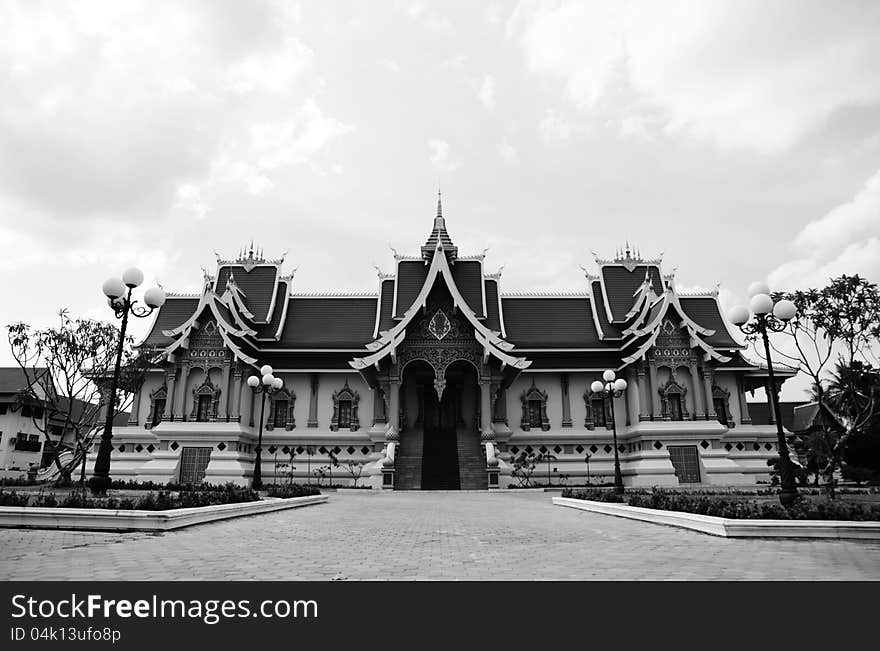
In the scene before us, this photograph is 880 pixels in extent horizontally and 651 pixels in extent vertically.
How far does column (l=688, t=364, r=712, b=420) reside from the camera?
2719cm

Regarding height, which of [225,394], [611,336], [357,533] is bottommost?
[357,533]

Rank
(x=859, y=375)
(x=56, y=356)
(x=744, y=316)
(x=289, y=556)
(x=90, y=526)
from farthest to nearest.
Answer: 1. (x=859, y=375)
2. (x=56, y=356)
3. (x=744, y=316)
4. (x=90, y=526)
5. (x=289, y=556)

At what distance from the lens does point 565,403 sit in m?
29.1

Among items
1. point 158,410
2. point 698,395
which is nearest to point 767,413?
point 698,395

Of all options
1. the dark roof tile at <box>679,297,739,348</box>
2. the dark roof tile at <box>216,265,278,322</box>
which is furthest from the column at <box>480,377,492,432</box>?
the dark roof tile at <box>679,297,739,348</box>

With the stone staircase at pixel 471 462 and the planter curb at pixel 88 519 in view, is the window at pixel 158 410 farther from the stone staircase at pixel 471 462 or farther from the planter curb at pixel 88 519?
the planter curb at pixel 88 519

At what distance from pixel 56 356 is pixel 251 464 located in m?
9.44

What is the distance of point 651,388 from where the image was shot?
2761 centimetres

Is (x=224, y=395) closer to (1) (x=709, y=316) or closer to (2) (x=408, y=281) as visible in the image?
(2) (x=408, y=281)

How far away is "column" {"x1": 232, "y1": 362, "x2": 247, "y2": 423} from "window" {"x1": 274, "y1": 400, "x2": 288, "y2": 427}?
2179 mm

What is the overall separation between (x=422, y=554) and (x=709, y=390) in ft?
81.0

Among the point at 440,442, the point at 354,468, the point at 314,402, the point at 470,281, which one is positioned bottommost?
the point at 354,468
